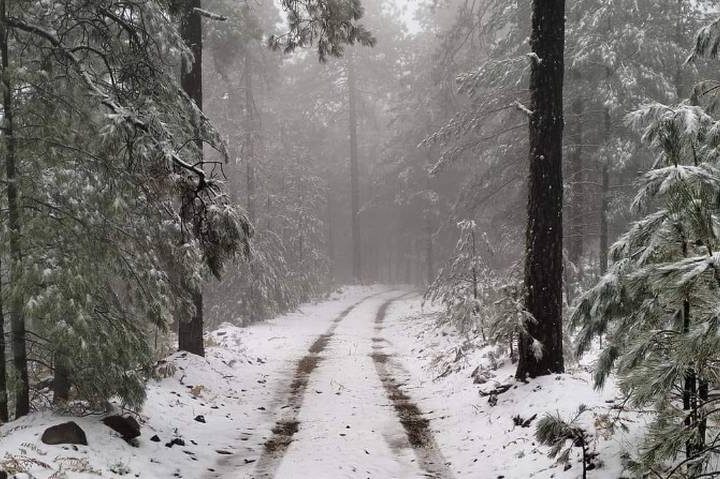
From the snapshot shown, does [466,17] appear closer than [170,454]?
No

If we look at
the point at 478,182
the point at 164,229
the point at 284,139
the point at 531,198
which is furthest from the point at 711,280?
the point at 284,139

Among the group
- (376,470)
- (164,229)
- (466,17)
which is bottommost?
(376,470)

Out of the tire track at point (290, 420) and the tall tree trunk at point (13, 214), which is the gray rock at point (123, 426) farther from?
the tire track at point (290, 420)

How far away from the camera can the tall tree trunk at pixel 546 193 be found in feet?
27.1

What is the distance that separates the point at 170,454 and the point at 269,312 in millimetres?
16396

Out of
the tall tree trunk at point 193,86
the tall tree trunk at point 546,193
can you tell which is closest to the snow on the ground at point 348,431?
the tall tree trunk at point 546,193

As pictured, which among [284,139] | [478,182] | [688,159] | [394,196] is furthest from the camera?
[394,196]

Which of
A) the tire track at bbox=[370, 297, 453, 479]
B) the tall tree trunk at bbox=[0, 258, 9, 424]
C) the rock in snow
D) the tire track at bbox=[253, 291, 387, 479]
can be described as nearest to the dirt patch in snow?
the tire track at bbox=[253, 291, 387, 479]

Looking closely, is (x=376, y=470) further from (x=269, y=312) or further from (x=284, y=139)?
(x=284, y=139)

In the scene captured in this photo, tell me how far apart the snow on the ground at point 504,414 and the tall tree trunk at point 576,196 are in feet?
20.9

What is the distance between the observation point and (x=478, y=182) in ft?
63.5

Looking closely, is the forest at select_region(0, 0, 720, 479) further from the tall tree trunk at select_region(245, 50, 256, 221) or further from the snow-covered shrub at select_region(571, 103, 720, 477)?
the tall tree trunk at select_region(245, 50, 256, 221)

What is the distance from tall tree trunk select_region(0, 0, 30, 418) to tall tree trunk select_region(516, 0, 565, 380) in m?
6.94

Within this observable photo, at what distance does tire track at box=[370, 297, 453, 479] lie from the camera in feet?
22.3
